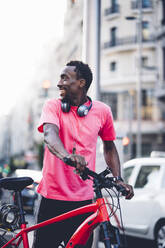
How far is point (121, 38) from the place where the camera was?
120 feet

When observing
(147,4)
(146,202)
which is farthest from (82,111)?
(147,4)

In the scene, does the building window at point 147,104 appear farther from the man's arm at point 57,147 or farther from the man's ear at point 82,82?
the man's arm at point 57,147

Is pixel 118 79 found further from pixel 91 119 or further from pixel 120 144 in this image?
pixel 91 119

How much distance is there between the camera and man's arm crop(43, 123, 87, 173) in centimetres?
225

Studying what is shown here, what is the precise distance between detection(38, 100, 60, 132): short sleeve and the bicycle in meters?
0.44

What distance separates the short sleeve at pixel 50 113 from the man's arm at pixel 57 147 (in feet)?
0.13

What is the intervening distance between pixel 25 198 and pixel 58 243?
3.09 ft

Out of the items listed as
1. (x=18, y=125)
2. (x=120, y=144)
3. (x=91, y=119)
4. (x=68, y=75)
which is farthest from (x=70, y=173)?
(x=18, y=125)

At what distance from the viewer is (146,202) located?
270 inches

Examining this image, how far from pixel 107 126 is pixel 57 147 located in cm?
64

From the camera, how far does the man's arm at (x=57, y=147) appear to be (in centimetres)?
225

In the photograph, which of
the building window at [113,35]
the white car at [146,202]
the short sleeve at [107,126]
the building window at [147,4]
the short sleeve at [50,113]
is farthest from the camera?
the building window at [113,35]

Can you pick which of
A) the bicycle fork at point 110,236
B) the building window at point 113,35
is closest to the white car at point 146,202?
the bicycle fork at point 110,236

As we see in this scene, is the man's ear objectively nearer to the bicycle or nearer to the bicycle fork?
the bicycle
